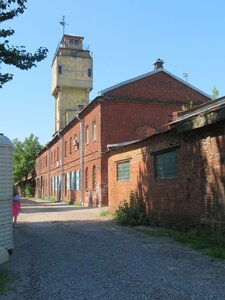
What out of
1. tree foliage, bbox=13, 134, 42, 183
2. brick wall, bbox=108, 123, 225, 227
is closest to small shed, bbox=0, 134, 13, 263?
brick wall, bbox=108, 123, 225, 227

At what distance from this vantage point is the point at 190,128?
12.2m

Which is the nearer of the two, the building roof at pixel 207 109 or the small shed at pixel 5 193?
the small shed at pixel 5 193

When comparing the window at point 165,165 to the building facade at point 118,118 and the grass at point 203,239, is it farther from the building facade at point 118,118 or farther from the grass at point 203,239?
the building facade at point 118,118

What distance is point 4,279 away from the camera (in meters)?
7.62

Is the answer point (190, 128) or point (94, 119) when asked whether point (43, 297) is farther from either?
point (94, 119)

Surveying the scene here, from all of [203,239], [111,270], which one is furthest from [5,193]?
[203,239]

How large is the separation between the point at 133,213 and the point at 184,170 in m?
3.89

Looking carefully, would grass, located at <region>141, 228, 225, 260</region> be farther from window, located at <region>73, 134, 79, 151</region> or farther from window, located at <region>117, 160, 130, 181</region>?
window, located at <region>73, 134, 79, 151</region>

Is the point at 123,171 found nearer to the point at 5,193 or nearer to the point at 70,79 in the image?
the point at 5,193

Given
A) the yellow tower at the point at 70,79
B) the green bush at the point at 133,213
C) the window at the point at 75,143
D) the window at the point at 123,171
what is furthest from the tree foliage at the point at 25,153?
the green bush at the point at 133,213

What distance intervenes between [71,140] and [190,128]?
1117 inches

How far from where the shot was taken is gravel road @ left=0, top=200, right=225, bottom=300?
6594 mm

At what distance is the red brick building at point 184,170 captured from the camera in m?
11.3

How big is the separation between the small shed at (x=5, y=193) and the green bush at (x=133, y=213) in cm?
811
